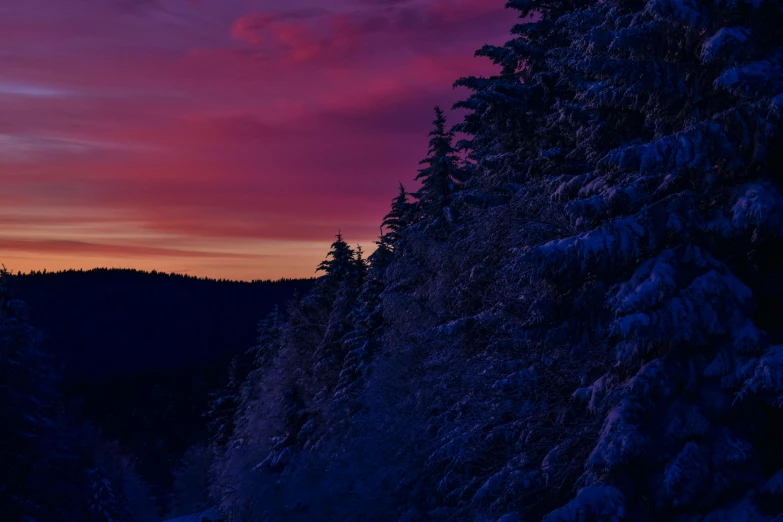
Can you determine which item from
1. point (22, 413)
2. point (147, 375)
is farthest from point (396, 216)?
point (147, 375)

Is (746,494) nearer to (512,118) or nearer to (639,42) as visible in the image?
(639,42)

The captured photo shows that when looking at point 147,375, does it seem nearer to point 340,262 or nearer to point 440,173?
point 340,262

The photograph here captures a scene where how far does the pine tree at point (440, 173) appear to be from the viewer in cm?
2705

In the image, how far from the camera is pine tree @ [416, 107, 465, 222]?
2705 centimetres

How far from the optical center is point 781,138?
986 cm

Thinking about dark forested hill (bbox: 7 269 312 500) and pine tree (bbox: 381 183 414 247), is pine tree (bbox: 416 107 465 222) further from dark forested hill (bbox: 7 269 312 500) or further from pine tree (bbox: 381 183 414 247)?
dark forested hill (bbox: 7 269 312 500)

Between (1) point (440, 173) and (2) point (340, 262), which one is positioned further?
(2) point (340, 262)

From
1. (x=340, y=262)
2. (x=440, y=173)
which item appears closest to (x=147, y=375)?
(x=340, y=262)

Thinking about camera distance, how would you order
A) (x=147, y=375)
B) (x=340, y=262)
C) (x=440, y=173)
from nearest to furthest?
(x=440, y=173), (x=340, y=262), (x=147, y=375)

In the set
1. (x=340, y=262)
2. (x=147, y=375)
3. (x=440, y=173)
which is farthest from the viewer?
(x=147, y=375)

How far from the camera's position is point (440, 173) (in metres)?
27.3

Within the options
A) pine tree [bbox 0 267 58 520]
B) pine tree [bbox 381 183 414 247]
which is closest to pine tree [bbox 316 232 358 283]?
pine tree [bbox 381 183 414 247]

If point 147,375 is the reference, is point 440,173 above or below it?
above

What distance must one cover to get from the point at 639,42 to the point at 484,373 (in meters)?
8.02
